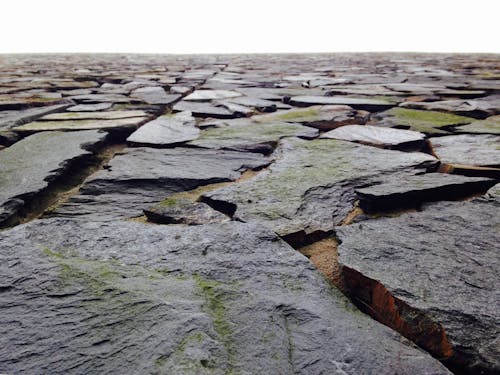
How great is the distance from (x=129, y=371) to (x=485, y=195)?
1036 mm

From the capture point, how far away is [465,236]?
94cm

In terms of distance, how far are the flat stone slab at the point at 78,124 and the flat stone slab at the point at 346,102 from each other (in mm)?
1124

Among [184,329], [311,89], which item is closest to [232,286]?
[184,329]

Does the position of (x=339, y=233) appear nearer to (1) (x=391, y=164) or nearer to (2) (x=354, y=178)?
(2) (x=354, y=178)

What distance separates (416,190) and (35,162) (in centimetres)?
125

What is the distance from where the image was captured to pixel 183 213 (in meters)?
1.11

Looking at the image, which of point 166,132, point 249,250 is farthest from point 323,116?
point 249,250

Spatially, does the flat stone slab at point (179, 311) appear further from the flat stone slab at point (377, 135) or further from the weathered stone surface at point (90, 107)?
the weathered stone surface at point (90, 107)

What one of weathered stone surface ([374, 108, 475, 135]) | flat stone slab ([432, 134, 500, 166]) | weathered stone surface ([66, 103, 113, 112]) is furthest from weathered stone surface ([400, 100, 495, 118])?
weathered stone surface ([66, 103, 113, 112])

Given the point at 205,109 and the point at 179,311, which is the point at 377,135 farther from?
the point at 179,311

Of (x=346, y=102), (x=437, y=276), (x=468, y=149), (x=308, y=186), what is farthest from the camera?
(x=346, y=102)

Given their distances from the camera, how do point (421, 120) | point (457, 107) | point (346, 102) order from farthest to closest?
point (346, 102)
point (457, 107)
point (421, 120)

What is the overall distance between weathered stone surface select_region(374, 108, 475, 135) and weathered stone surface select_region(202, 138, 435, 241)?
0.51m

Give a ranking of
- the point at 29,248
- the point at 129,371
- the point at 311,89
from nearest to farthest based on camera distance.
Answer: the point at 129,371
the point at 29,248
the point at 311,89
